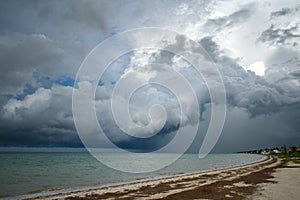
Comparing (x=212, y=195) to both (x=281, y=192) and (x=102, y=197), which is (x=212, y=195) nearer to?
(x=281, y=192)

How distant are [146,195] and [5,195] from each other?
1342 centimetres

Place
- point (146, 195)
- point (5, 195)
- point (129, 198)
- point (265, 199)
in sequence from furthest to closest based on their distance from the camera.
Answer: point (5, 195) < point (146, 195) < point (129, 198) < point (265, 199)

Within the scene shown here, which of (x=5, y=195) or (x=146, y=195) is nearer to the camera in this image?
(x=146, y=195)

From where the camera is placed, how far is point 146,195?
2330 cm

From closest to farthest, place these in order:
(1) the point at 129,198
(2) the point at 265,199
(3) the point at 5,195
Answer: (2) the point at 265,199 → (1) the point at 129,198 → (3) the point at 5,195

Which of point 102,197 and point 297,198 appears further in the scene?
point 102,197

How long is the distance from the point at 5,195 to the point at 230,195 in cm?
2054

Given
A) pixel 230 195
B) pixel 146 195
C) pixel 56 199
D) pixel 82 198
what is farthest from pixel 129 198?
pixel 230 195

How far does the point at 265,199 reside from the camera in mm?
20344

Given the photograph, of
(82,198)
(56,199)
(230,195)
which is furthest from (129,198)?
(230,195)

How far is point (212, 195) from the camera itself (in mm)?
22859

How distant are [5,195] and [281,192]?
25.2 metres

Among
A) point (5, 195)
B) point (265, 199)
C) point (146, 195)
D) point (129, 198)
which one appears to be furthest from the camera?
point (5, 195)

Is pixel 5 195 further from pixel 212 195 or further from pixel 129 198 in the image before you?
pixel 212 195
